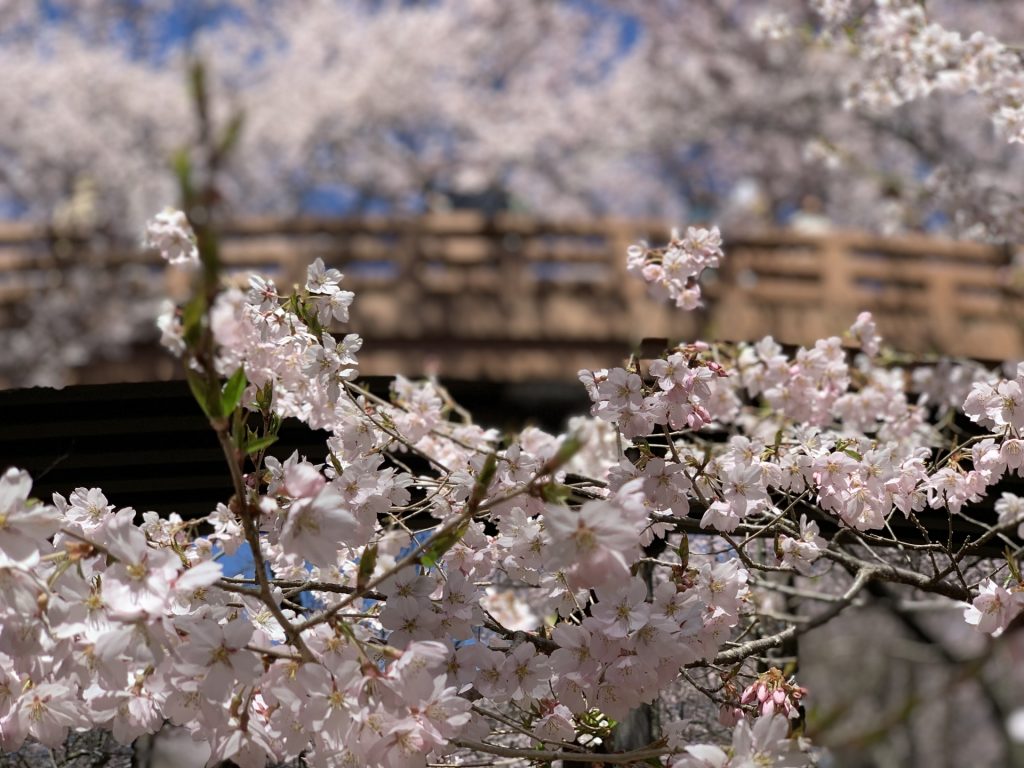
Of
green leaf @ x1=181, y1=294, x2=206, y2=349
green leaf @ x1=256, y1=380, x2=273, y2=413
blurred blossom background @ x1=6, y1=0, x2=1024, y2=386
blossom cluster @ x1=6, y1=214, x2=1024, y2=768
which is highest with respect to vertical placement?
green leaf @ x1=181, y1=294, x2=206, y2=349

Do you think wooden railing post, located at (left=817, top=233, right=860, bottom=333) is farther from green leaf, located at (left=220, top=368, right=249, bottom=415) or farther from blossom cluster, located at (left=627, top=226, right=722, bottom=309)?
green leaf, located at (left=220, top=368, right=249, bottom=415)

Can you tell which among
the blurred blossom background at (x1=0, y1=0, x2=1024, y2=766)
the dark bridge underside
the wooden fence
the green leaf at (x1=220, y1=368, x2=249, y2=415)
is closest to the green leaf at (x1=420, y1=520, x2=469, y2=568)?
the green leaf at (x1=220, y1=368, x2=249, y2=415)

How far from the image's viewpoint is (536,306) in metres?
10.2

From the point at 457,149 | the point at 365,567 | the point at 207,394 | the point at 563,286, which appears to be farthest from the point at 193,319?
the point at 457,149

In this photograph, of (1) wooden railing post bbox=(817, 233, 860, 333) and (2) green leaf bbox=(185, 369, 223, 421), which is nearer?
(2) green leaf bbox=(185, 369, 223, 421)

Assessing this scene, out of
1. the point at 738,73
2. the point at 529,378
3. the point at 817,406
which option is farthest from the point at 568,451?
the point at 738,73

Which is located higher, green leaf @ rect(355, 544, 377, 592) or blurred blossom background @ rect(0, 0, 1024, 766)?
green leaf @ rect(355, 544, 377, 592)

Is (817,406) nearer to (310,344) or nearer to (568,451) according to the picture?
(310,344)

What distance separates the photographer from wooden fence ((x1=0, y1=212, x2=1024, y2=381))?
959cm

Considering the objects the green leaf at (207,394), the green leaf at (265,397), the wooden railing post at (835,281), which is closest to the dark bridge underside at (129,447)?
the green leaf at (265,397)

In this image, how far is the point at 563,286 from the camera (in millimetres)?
10156

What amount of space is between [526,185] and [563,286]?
1055 cm

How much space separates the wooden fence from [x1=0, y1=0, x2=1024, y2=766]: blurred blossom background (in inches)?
1.0

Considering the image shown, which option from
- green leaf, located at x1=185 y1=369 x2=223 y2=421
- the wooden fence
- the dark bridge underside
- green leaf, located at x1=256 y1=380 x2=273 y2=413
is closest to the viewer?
green leaf, located at x1=185 y1=369 x2=223 y2=421
